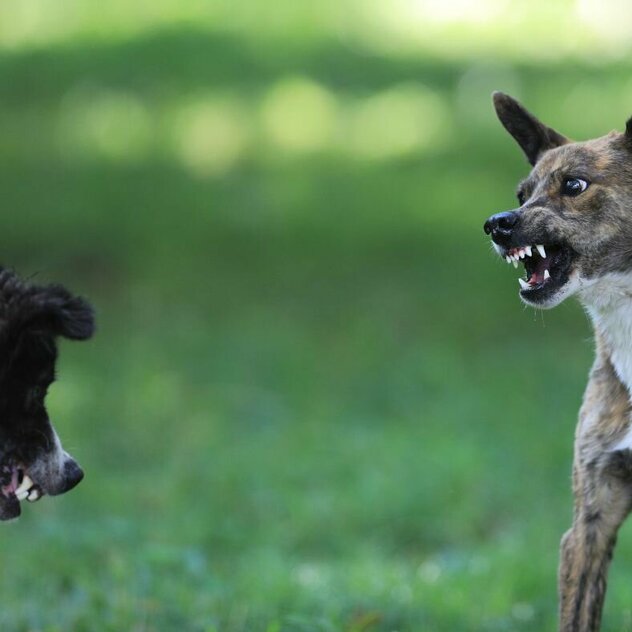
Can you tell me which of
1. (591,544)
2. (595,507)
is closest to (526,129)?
(595,507)

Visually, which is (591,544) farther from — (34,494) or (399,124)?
(399,124)

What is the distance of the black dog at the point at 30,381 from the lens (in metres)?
5.07

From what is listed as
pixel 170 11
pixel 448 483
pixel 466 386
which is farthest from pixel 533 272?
pixel 170 11

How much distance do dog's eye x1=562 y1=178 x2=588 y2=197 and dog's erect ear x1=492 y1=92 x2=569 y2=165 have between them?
411mm

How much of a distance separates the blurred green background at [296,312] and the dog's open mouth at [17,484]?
81 centimetres

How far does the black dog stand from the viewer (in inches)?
200

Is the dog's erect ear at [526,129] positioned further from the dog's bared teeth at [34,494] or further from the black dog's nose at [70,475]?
the dog's bared teeth at [34,494]

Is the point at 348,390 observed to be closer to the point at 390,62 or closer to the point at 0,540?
the point at 0,540

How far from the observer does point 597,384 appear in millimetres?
5383

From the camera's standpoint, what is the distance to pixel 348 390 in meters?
10.9

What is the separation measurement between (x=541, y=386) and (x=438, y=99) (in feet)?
16.5

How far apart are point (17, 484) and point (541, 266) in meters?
2.04

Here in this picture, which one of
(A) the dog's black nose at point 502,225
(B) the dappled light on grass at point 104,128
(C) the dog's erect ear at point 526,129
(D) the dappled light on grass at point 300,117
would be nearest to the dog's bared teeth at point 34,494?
(A) the dog's black nose at point 502,225

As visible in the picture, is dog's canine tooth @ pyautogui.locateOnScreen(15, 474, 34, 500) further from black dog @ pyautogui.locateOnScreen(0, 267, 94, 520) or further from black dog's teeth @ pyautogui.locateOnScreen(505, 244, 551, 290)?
black dog's teeth @ pyautogui.locateOnScreen(505, 244, 551, 290)
